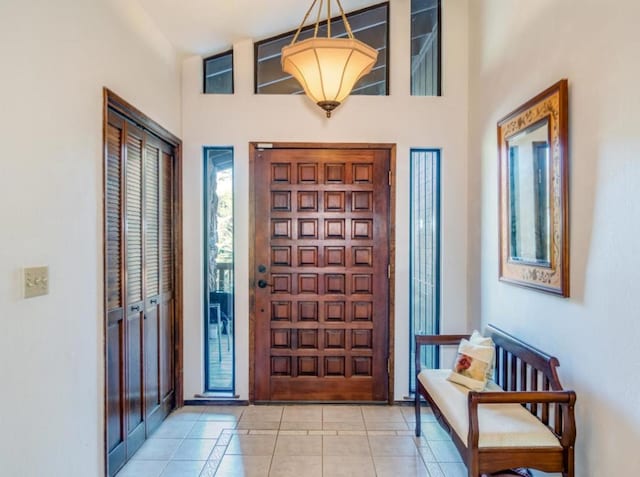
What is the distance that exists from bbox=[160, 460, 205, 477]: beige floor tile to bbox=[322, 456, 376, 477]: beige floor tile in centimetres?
73

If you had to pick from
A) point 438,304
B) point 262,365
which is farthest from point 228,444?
point 438,304

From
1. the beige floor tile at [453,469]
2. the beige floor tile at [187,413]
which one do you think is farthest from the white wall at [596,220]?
the beige floor tile at [187,413]

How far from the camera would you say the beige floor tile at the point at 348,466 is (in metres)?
2.41

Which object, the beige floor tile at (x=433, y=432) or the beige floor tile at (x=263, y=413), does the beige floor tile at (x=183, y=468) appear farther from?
the beige floor tile at (x=433, y=432)

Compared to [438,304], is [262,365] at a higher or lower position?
lower

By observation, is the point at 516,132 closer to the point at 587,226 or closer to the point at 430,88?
A: the point at 587,226

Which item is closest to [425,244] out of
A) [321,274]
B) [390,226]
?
[390,226]

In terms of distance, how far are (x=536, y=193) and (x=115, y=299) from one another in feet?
7.56

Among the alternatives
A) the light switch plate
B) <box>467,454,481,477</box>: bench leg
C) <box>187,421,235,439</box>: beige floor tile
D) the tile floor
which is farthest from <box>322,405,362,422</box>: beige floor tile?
the light switch plate

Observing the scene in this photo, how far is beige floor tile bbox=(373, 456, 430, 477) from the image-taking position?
241 centimetres

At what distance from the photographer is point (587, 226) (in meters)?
1.80

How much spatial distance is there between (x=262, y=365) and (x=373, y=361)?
34.8 inches

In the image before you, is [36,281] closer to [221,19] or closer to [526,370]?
[221,19]

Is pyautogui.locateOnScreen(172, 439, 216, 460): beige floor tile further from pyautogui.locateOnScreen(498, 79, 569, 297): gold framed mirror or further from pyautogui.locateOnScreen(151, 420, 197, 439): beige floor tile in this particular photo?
pyautogui.locateOnScreen(498, 79, 569, 297): gold framed mirror
